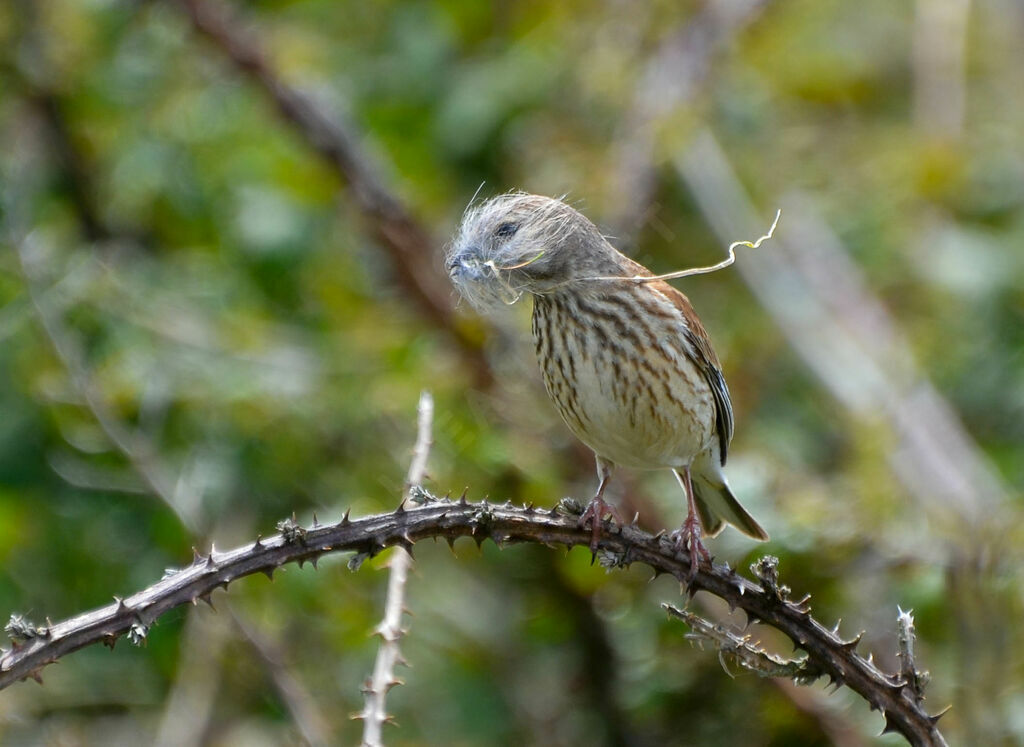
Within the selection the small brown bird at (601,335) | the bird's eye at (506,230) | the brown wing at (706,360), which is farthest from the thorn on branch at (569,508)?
the brown wing at (706,360)

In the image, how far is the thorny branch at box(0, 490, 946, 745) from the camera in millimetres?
2506

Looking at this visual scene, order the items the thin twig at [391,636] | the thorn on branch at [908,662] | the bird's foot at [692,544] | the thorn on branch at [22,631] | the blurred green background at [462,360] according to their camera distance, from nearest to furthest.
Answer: the thorn on branch at [22,631]
the thorn on branch at [908,662]
the thin twig at [391,636]
the bird's foot at [692,544]
the blurred green background at [462,360]

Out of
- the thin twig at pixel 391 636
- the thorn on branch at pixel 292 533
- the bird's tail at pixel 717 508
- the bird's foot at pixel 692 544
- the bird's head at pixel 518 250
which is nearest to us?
the thorn on branch at pixel 292 533

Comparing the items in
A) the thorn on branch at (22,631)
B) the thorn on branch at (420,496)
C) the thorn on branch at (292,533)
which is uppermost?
the thorn on branch at (420,496)

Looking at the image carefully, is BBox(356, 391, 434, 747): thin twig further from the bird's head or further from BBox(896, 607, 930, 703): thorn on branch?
BBox(896, 607, 930, 703): thorn on branch

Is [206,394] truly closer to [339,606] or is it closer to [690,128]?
[339,606]

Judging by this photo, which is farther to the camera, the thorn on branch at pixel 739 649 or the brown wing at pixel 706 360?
the brown wing at pixel 706 360

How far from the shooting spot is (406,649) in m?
6.19

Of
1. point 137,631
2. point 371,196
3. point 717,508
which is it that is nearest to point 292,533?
point 137,631

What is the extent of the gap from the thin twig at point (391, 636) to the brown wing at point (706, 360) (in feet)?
3.92

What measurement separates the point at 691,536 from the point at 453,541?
1.07 metres

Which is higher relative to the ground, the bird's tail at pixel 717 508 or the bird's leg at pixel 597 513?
the bird's tail at pixel 717 508

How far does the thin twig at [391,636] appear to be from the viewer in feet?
9.76

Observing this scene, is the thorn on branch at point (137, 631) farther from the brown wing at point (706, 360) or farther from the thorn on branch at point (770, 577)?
the brown wing at point (706, 360)
